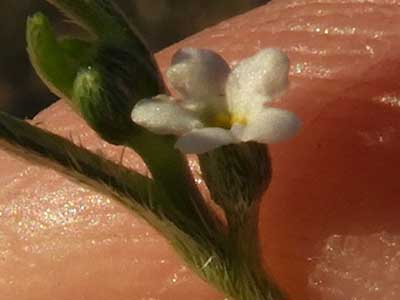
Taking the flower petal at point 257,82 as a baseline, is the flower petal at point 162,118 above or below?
above

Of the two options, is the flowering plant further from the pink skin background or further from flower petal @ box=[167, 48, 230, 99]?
the pink skin background

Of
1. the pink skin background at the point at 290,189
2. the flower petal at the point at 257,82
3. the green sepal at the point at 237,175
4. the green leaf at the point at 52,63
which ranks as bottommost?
the pink skin background at the point at 290,189

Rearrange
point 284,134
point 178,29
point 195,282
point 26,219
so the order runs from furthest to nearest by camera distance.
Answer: point 178,29, point 26,219, point 195,282, point 284,134

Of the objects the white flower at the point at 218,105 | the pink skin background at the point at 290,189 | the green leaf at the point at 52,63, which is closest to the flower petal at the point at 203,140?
the white flower at the point at 218,105

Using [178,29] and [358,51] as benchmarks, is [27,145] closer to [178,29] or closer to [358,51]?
[358,51]


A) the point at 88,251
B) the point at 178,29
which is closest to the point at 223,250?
the point at 88,251

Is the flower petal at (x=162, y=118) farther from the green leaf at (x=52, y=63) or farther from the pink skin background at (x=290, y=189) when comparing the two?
the pink skin background at (x=290, y=189)

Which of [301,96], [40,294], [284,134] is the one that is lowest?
[40,294]

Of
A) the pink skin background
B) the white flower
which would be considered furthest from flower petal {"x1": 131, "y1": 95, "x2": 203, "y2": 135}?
the pink skin background

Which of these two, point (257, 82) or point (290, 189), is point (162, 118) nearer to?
point (257, 82)
